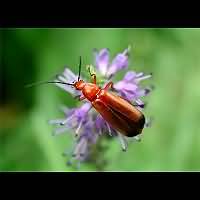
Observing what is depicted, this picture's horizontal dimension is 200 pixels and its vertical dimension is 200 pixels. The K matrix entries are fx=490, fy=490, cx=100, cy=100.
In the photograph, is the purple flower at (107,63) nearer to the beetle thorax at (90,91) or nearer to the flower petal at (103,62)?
the flower petal at (103,62)

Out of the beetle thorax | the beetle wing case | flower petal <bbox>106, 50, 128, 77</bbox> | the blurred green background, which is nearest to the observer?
the beetle wing case

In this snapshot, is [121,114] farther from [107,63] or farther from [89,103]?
[107,63]

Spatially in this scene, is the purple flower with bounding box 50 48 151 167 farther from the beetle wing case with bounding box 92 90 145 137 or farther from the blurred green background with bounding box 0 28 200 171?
the blurred green background with bounding box 0 28 200 171

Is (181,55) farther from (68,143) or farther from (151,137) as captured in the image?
(68,143)

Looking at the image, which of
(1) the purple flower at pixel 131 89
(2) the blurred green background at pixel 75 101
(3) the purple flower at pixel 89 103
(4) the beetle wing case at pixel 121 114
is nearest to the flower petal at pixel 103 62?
(3) the purple flower at pixel 89 103

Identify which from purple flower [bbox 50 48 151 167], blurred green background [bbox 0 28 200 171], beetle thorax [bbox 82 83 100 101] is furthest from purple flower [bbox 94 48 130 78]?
blurred green background [bbox 0 28 200 171]

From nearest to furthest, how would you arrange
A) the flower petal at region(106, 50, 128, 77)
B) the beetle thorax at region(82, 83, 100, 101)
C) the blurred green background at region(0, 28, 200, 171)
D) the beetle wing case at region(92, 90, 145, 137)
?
the beetle wing case at region(92, 90, 145, 137) < the beetle thorax at region(82, 83, 100, 101) < the flower petal at region(106, 50, 128, 77) < the blurred green background at region(0, 28, 200, 171)
